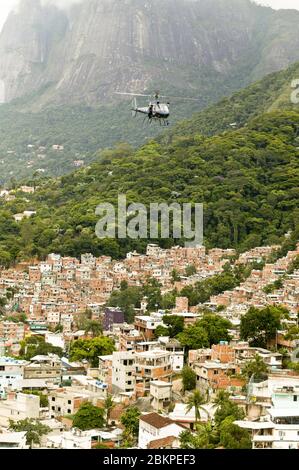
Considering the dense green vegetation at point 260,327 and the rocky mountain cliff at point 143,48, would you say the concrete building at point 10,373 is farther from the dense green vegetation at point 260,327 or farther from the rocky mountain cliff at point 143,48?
the rocky mountain cliff at point 143,48

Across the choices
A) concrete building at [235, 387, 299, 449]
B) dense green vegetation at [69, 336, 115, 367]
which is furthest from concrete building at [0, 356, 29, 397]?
concrete building at [235, 387, 299, 449]

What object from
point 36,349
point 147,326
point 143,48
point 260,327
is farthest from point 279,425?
point 143,48

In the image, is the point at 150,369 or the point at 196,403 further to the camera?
the point at 150,369

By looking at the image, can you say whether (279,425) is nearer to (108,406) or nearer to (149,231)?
(108,406)

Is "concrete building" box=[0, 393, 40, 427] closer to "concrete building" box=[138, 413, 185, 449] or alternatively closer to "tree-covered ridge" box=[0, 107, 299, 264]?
"concrete building" box=[138, 413, 185, 449]

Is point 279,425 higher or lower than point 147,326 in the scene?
lower

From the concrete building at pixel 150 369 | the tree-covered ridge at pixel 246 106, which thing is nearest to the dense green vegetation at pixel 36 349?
the concrete building at pixel 150 369
